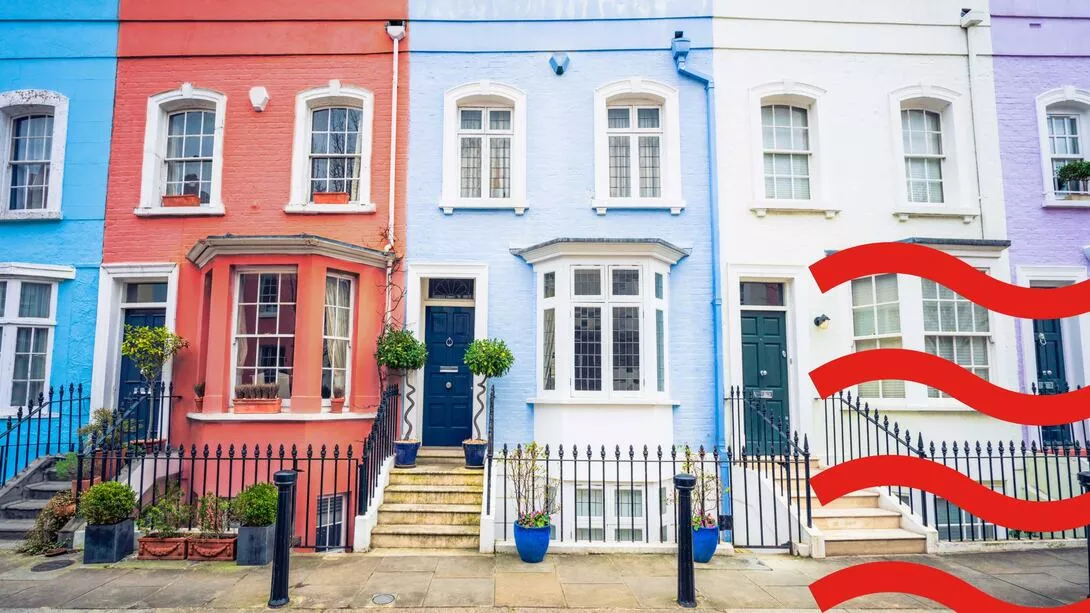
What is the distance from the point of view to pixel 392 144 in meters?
9.91

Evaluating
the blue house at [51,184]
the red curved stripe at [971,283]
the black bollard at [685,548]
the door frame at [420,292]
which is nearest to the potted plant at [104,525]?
the blue house at [51,184]

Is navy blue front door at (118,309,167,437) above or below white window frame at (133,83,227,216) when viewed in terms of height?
below

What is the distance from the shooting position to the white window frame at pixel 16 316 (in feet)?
31.1

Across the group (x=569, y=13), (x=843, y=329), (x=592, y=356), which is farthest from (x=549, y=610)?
(x=569, y=13)

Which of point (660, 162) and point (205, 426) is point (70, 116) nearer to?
point (205, 426)

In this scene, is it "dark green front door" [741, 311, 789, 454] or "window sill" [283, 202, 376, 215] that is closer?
"dark green front door" [741, 311, 789, 454]

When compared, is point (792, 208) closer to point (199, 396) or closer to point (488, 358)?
point (488, 358)

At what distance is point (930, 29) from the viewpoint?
406 inches

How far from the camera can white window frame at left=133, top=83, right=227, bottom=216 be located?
9.89 meters

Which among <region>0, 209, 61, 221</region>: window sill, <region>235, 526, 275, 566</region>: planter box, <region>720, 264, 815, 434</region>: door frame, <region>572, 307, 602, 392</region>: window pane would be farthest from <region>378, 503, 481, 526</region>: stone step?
<region>0, 209, 61, 221</region>: window sill

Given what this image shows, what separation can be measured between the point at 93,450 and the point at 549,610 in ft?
20.6

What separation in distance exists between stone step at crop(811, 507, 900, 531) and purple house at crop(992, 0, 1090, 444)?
3.84 m

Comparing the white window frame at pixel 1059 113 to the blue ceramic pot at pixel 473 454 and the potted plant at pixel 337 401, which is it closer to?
the blue ceramic pot at pixel 473 454

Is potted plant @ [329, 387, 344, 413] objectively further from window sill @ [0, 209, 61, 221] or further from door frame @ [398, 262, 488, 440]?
window sill @ [0, 209, 61, 221]
